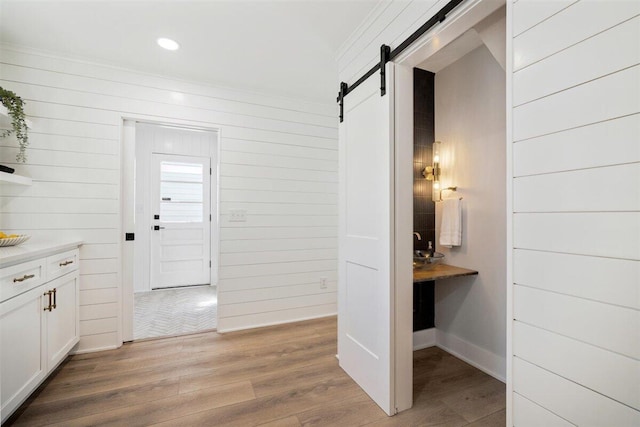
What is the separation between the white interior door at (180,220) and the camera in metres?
4.54

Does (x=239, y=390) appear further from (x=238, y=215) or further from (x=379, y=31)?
(x=379, y=31)

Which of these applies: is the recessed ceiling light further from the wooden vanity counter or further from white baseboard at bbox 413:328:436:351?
white baseboard at bbox 413:328:436:351

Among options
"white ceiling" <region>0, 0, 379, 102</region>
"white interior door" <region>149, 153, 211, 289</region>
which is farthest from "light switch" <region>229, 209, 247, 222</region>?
"white interior door" <region>149, 153, 211, 289</region>

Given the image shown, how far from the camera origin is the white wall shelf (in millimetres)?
1930

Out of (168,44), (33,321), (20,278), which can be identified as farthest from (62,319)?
(168,44)

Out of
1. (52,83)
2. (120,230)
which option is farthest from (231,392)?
(52,83)

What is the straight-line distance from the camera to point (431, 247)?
8.64ft

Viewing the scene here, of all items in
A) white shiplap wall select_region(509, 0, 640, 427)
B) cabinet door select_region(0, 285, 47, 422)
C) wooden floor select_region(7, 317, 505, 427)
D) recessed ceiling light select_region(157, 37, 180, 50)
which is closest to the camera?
white shiplap wall select_region(509, 0, 640, 427)

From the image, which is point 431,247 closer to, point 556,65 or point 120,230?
point 556,65

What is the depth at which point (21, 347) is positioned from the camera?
1.59 metres

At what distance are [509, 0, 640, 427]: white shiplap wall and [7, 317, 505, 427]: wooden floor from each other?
92 centimetres

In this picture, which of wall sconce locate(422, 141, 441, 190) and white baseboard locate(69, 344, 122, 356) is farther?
wall sconce locate(422, 141, 441, 190)

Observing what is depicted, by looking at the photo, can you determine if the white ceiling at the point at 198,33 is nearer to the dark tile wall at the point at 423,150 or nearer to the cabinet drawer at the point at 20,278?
the dark tile wall at the point at 423,150

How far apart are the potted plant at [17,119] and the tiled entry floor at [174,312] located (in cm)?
189
